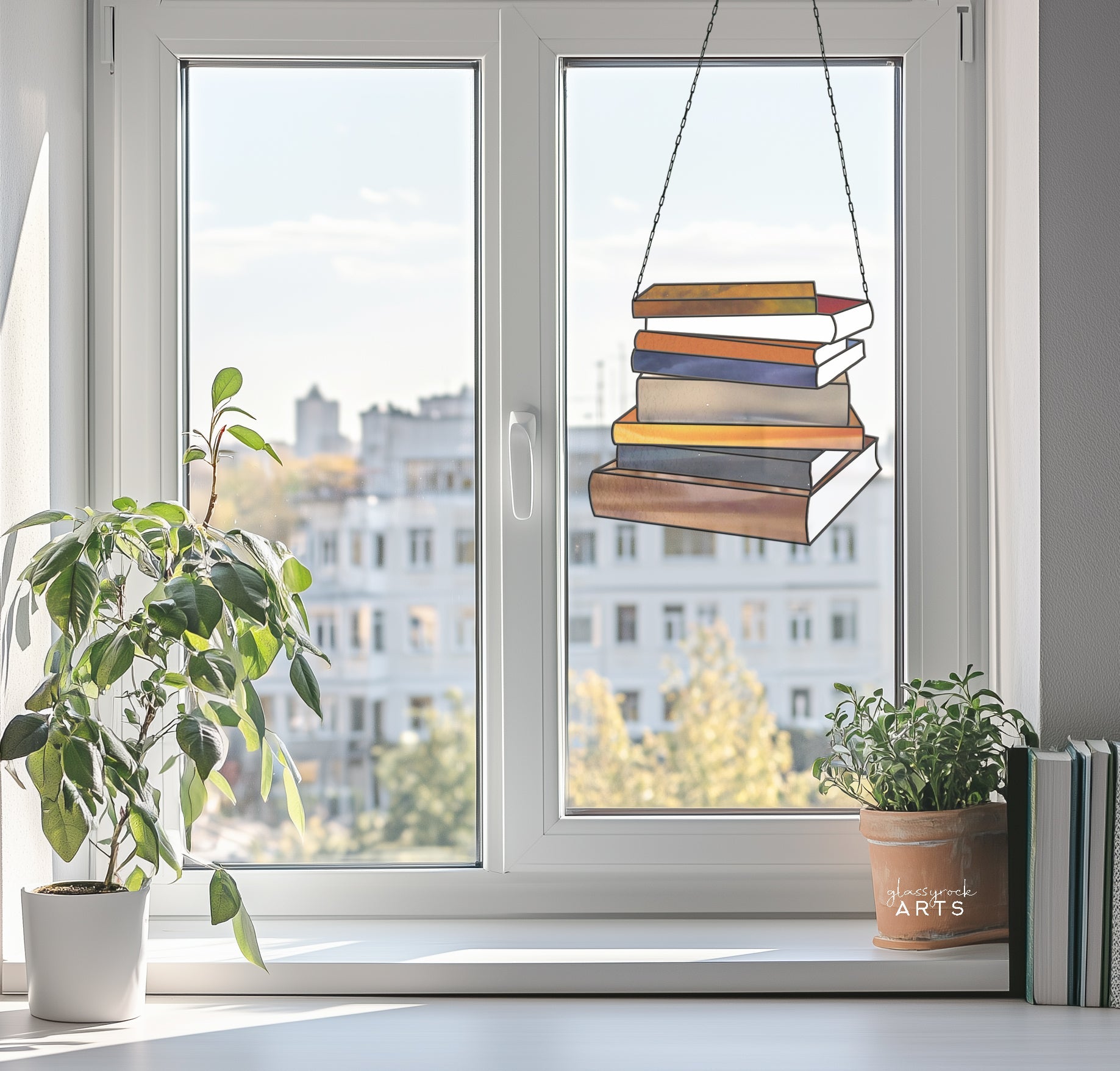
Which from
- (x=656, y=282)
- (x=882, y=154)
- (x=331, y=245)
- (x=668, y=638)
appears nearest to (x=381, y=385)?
(x=331, y=245)

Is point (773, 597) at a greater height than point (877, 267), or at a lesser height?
lesser

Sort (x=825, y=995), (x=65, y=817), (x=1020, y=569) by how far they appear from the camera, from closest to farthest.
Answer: (x=65, y=817) < (x=825, y=995) < (x=1020, y=569)

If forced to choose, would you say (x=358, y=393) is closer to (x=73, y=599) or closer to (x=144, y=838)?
(x=73, y=599)

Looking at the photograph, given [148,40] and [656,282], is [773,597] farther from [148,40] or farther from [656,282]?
[148,40]

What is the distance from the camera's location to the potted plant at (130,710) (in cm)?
116

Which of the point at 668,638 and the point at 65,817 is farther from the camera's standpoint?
the point at 668,638

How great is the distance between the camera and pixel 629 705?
1564 mm

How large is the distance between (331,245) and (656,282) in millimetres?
468

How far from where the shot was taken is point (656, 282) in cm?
157

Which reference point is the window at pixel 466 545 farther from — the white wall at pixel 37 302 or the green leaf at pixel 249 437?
the white wall at pixel 37 302

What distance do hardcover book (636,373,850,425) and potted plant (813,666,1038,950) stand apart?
15.8 inches

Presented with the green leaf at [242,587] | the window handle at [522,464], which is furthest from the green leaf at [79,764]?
the window handle at [522,464]

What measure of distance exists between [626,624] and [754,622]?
181 mm

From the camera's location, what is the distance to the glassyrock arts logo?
1.34 metres
